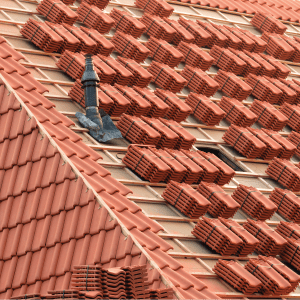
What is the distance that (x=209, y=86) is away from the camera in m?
28.0

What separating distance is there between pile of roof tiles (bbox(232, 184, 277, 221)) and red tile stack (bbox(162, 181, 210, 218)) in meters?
2.17

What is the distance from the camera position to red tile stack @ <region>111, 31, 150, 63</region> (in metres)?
27.9

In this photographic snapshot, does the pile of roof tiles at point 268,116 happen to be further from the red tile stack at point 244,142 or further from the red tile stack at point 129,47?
the red tile stack at point 129,47

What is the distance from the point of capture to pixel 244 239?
20.9 metres

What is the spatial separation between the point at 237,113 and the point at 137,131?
5604 millimetres

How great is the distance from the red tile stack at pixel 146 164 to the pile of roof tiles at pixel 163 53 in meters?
7.40

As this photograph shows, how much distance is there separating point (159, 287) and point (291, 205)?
392 inches

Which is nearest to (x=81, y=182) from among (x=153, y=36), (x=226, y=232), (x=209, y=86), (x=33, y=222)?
(x=33, y=222)

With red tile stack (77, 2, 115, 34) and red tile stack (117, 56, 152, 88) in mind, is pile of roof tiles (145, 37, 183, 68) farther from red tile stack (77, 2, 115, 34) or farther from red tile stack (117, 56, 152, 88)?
red tile stack (117, 56, 152, 88)

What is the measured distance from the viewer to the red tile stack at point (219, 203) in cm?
2198

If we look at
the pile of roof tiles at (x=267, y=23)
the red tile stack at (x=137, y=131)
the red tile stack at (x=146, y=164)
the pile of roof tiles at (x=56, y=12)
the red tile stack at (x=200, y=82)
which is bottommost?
the red tile stack at (x=146, y=164)

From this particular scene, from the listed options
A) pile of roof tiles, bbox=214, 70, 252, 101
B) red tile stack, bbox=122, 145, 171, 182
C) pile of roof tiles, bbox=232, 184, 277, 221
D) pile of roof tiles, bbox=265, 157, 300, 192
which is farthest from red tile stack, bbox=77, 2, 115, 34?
pile of roof tiles, bbox=232, 184, 277, 221

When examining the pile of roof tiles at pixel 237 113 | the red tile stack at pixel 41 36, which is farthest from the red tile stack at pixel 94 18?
the pile of roof tiles at pixel 237 113

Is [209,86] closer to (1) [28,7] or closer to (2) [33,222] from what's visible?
(1) [28,7]
